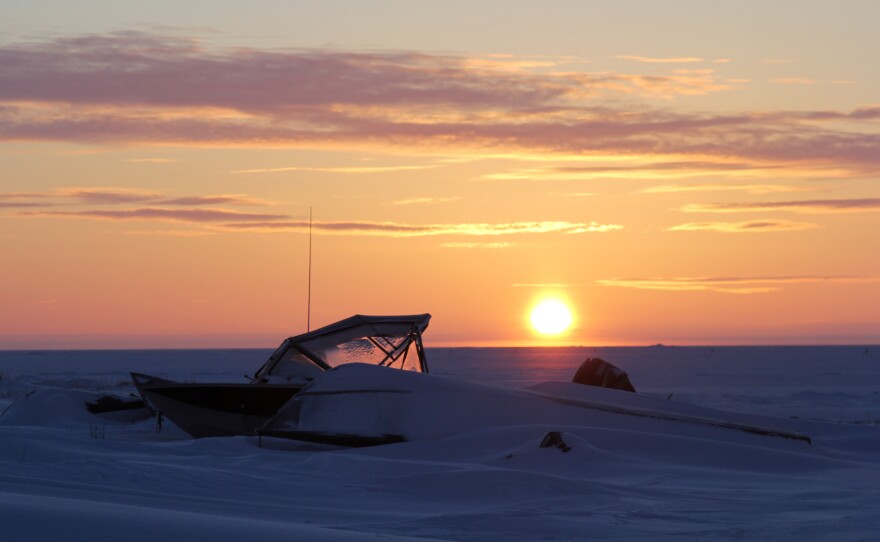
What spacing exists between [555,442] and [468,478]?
2.80 metres

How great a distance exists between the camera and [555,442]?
1357 cm

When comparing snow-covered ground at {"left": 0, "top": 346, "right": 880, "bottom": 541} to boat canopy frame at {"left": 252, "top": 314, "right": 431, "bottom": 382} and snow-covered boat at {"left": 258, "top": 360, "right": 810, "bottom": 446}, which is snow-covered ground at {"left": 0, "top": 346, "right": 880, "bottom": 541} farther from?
boat canopy frame at {"left": 252, "top": 314, "right": 431, "bottom": 382}

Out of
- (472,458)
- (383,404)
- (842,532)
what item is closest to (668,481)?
(472,458)

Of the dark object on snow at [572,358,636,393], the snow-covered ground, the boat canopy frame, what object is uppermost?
the boat canopy frame

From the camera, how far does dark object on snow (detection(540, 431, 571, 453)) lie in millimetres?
13436

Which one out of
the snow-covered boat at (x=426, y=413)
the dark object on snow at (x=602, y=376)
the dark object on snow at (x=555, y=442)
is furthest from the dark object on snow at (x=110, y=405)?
the dark object on snow at (x=555, y=442)

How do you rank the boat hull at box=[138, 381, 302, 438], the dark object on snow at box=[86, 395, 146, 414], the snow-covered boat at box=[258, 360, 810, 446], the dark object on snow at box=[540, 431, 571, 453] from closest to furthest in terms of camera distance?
the dark object on snow at box=[540, 431, 571, 453], the snow-covered boat at box=[258, 360, 810, 446], the boat hull at box=[138, 381, 302, 438], the dark object on snow at box=[86, 395, 146, 414]

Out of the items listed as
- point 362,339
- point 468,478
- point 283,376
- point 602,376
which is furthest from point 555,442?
point 602,376

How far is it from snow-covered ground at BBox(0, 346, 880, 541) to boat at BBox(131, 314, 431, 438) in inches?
24.9

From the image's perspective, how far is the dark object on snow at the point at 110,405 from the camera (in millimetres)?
20111

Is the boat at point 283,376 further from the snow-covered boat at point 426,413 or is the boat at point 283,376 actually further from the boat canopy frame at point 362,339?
the snow-covered boat at point 426,413

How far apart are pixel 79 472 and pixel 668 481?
6.07m

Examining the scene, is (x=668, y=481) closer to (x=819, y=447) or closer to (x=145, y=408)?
(x=819, y=447)

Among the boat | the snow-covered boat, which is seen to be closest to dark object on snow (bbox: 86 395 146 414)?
the boat
